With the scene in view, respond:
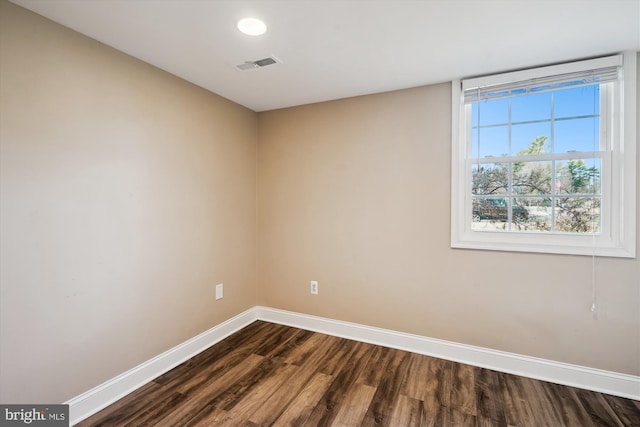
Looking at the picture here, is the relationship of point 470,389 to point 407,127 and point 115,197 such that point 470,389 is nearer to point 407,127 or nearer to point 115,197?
point 407,127

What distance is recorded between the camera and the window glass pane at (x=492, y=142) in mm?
2239

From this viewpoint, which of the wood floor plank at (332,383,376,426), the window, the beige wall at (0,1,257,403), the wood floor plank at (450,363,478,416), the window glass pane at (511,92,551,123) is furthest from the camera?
the window glass pane at (511,92,551,123)

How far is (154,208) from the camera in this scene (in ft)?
6.91

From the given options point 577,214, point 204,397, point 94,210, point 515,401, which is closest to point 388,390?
point 515,401

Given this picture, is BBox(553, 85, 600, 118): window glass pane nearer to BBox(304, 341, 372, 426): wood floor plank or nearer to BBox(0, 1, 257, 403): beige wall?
BBox(304, 341, 372, 426): wood floor plank

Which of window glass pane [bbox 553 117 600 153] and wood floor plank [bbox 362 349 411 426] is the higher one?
window glass pane [bbox 553 117 600 153]

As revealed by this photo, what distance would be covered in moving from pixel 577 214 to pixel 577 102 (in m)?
0.81

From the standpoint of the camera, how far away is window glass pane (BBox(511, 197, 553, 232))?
213cm

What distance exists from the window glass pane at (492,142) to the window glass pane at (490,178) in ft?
0.31

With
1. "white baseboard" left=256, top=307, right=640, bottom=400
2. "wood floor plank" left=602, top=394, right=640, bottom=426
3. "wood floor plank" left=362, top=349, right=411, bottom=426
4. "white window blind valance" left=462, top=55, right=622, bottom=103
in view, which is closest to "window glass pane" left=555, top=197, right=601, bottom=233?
"white window blind valance" left=462, top=55, right=622, bottom=103

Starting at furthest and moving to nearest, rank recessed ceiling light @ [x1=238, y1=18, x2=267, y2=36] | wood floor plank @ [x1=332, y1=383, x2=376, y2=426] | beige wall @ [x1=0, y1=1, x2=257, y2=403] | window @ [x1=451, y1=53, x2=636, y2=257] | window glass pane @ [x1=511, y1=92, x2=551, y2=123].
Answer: window glass pane @ [x1=511, y1=92, x2=551, y2=123] < window @ [x1=451, y1=53, x2=636, y2=257] < wood floor plank @ [x1=332, y1=383, x2=376, y2=426] < recessed ceiling light @ [x1=238, y1=18, x2=267, y2=36] < beige wall @ [x1=0, y1=1, x2=257, y2=403]

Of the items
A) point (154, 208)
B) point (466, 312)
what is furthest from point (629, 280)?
point (154, 208)

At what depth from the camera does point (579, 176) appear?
2049 mm

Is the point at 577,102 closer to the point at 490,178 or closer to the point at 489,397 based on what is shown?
the point at 490,178
